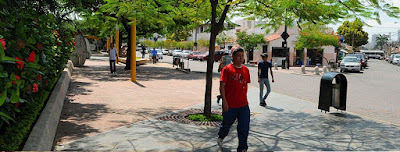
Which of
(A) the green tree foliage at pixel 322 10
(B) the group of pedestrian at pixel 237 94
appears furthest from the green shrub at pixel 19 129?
(A) the green tree foliage at pixel 322 10

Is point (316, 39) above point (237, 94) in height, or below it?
above

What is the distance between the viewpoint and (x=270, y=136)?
6.08 m

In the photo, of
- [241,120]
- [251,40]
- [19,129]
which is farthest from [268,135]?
[251,40]

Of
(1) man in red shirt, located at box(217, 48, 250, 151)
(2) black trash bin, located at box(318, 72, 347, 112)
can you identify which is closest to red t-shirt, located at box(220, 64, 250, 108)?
(1) man in red shirt, located at box(217, 48, 250, 151)

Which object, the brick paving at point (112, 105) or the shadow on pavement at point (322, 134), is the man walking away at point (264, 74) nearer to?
the shadow on pavement at point (322, 134)

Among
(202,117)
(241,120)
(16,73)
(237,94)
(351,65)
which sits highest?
(16,73)

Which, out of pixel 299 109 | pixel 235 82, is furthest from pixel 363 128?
pixel 235 82

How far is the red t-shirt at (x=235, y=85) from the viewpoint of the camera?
4.96m

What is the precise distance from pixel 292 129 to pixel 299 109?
2.51 m

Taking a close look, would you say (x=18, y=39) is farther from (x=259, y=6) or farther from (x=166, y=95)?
(x=166, y=95)

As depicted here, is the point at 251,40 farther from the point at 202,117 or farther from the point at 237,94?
the point at 237,94

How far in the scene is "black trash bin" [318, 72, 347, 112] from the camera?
324 inches

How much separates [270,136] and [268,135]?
0.07m

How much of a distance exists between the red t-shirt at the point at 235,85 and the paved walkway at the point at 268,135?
786 millimetres
